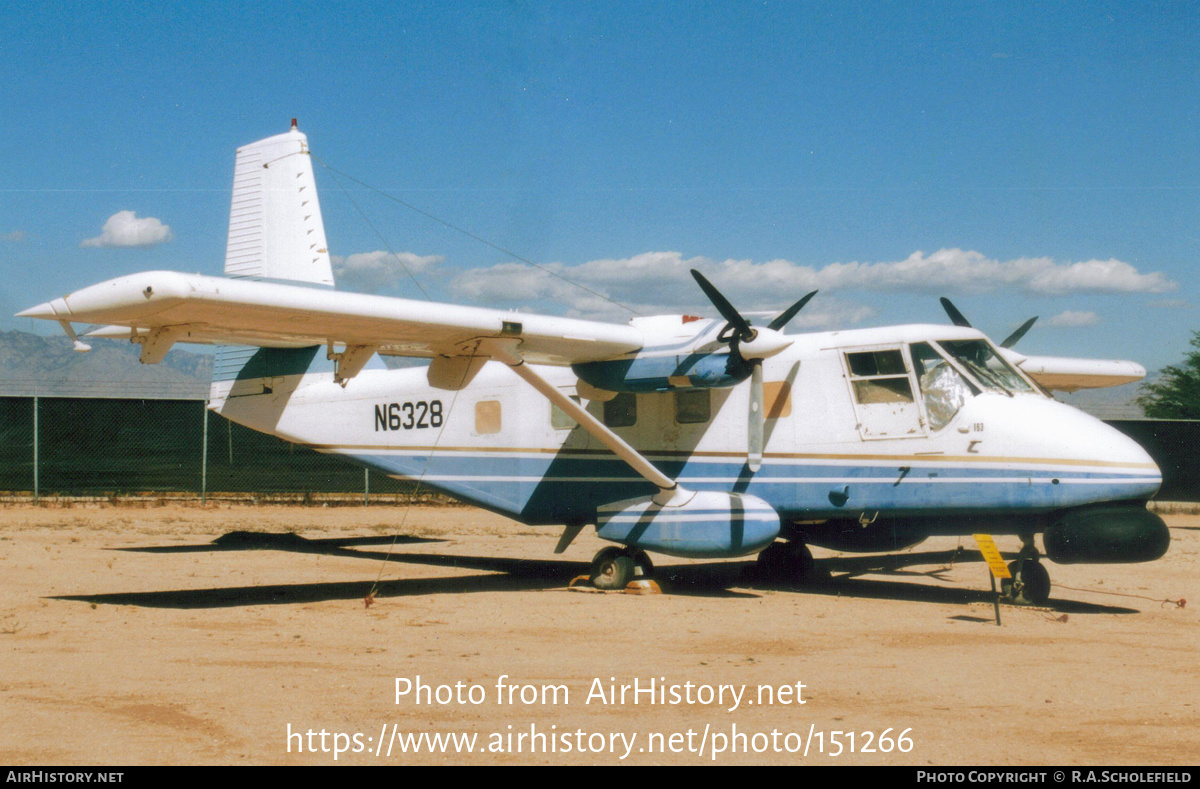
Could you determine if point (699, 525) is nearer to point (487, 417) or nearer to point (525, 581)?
point (525, 581)

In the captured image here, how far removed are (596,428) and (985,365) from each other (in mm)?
4239

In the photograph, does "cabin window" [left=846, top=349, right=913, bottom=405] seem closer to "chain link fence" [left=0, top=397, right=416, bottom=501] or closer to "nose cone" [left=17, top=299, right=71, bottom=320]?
"nose cone" [left=17, top=299, right=71, bottom=320]

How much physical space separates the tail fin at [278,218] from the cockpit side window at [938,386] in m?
8.29

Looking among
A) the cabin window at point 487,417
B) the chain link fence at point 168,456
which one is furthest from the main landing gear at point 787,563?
the chain link fence at point 168,456

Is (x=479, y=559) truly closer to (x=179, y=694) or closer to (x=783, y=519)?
(x=783, y=519)

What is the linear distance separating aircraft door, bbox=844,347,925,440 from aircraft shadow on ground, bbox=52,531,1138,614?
2.08m

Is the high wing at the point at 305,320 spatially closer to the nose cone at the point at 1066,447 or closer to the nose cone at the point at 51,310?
the nose cone at the point at 51,310

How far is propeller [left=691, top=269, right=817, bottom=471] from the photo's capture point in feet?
35.8

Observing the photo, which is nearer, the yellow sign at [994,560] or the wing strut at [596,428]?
the yellow sign at [994,560]

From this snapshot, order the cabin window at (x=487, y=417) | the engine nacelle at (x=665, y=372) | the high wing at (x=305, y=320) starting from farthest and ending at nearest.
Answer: the cabin window at (x=487, y=417), the engine nacelle at (x=665, y=372), the high wing at (x=305, y=320)

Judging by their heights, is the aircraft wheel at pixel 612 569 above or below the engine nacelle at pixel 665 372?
below

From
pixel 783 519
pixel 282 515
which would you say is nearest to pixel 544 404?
pixel 783 519

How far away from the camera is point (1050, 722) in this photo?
5727 mm

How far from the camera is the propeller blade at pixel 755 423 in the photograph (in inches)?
444
